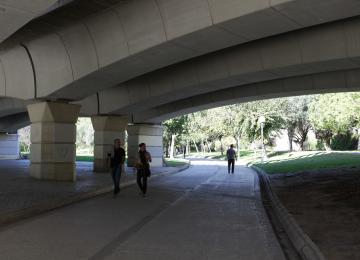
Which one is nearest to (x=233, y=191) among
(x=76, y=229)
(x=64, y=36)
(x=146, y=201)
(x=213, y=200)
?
(x=213, y=200)

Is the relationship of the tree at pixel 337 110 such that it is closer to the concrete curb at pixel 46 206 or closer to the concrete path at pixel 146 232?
the concrete curb at pixel 46 206

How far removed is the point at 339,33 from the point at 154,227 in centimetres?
966

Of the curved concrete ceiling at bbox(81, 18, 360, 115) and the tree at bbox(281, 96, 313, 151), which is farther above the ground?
the tree at bbox(281, 96, 313, 151)

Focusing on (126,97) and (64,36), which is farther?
(126,97)

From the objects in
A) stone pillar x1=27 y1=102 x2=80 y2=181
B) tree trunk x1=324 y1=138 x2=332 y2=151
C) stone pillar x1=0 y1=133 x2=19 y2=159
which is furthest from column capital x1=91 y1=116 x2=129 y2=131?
tree trunk x1=324 y1=138 x2=332 y2=151

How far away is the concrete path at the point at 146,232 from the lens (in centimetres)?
747

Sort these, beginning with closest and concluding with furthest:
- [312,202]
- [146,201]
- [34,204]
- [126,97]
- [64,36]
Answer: [34,204]
[312,202]
[146,201]
[64,36]
[126,97]

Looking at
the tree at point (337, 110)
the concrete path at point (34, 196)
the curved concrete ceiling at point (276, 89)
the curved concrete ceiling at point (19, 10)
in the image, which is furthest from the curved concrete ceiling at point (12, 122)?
the curved concrete ceiling at point (19, 10)

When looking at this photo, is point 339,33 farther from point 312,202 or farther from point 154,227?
point 154,227

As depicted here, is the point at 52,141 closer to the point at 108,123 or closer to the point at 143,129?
the point at 108,123

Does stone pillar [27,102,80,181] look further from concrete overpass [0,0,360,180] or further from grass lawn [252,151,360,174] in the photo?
grass lawn [252,151,360,174]

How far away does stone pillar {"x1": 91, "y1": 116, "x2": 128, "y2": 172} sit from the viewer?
27.1m

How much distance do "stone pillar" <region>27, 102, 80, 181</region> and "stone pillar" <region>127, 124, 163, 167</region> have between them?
42.8ft

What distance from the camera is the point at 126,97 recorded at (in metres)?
25.1
